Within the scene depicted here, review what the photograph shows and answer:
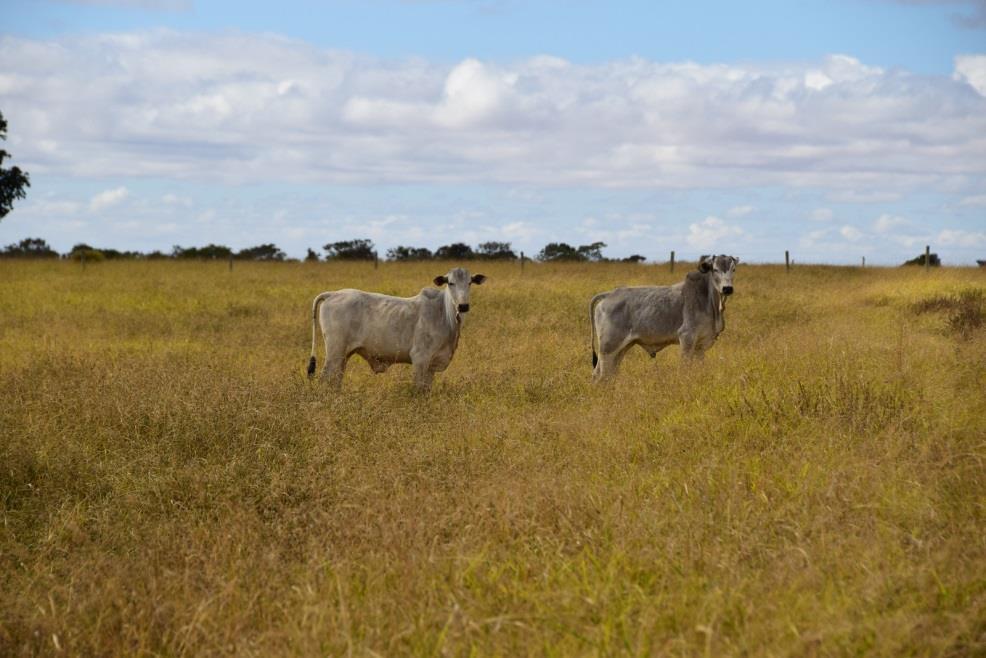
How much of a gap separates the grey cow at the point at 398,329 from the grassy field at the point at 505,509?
473 millimetres

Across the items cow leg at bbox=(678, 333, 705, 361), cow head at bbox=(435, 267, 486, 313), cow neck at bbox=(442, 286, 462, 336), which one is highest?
cow head at bbox=(435, 267, 486, 313)

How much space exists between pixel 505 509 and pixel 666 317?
752 centimetres

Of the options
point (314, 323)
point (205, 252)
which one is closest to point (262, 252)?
point (205, 252)

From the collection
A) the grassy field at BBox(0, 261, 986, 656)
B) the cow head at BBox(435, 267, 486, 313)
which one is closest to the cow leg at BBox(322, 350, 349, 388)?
the grassy field at BBox(0, 261, 986, 656)

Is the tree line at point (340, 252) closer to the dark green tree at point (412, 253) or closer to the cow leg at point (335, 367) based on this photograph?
the dark green tree at point (412, 253)

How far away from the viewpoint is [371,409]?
10.2m

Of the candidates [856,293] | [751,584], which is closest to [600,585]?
[751,584]

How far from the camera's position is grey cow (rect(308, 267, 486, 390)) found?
12594mm

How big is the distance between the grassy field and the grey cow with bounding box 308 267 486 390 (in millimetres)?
473

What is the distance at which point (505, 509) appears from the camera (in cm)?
624

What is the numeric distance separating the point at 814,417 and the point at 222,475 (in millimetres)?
4639

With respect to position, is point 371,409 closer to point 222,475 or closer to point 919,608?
point 222,475

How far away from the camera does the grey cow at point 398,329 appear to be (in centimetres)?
1259

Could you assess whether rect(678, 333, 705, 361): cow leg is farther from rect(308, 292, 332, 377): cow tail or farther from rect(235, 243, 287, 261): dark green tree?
rect(235, 243, 287, 261): dark green tree
